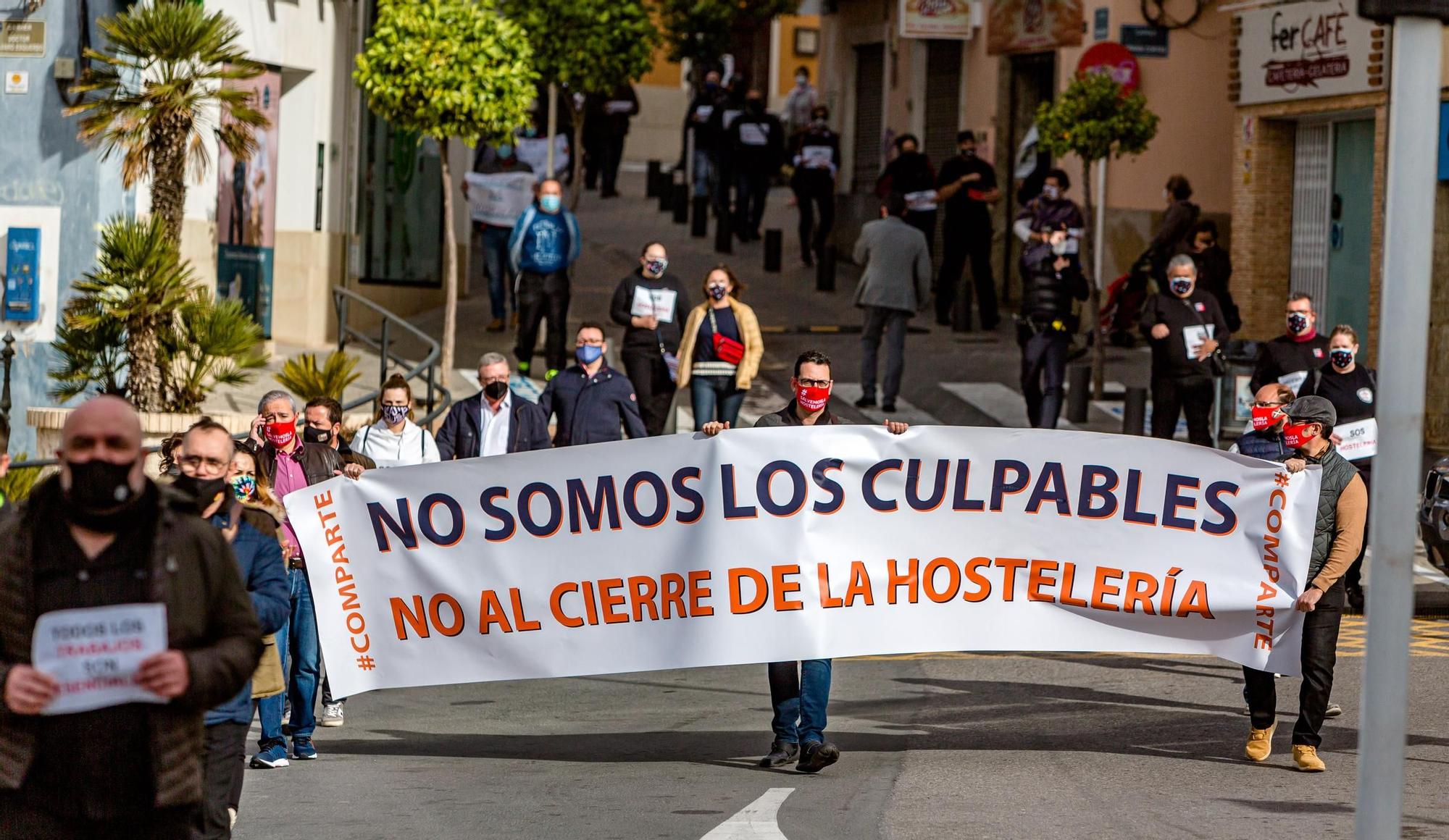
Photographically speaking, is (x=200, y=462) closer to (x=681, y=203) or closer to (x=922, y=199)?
(x=922, y=199)

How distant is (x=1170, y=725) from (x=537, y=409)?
4.54 m

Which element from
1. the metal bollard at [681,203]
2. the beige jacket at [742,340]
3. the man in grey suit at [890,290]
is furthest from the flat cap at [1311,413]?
the metal bollard at [681,203]

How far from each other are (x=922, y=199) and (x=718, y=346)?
358 inches

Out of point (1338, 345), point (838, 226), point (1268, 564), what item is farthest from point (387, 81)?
point (838, 226)

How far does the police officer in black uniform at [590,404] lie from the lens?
14133 mm

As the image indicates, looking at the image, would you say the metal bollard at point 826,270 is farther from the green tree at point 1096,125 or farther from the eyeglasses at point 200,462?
the eyeglasses at point 200,462

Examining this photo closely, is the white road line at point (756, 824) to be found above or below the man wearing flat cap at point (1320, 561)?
below

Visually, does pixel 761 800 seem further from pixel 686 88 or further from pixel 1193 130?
pixel 686 88

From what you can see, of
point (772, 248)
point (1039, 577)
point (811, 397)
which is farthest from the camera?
point (772, 248)

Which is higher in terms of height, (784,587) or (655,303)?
(655,303)

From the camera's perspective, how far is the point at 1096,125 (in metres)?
21.5

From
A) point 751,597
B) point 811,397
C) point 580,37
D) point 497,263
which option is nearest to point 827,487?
point 811,397

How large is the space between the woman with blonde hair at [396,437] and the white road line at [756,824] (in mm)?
3600

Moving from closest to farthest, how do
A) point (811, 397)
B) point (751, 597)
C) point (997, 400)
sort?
1. point (751, 597)
2. point (811, 397)
3. point (997, 400)
